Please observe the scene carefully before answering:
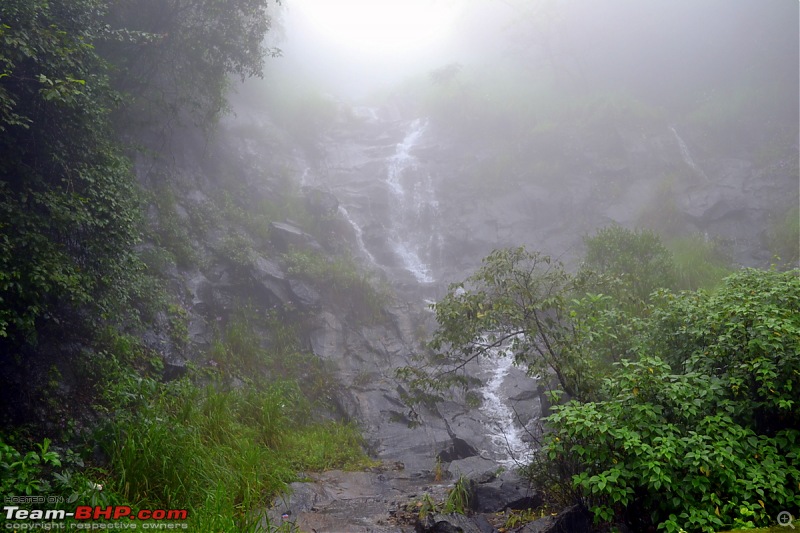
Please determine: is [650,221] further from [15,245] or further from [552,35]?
[15,245]

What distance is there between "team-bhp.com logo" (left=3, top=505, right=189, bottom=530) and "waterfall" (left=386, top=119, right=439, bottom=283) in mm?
15842

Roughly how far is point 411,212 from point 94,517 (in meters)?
20.3

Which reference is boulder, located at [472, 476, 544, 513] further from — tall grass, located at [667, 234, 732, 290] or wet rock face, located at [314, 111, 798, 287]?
wet rock face, located at [314, 111, 798, 287]

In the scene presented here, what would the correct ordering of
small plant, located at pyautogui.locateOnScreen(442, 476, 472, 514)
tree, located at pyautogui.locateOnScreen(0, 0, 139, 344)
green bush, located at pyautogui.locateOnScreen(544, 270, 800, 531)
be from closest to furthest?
green bush, located at pyautogui.locateOnScreen(544, 270, 800, 531) → tree, located at pyautogui.locateOnScreen(0, 0, 139, 344) → small plant, located at pyautogui.locateOnScreen(442, 476, 472, 514)

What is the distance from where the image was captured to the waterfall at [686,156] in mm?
22534

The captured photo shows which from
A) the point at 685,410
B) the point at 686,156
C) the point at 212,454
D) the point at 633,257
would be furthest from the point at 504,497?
the point at 686,156

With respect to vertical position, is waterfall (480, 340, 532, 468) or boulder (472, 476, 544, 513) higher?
waterfall (480, 340, 532, 468)

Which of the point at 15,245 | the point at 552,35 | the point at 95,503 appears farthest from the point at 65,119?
the point at 552,35

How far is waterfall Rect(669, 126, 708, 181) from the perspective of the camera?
22.5 meters

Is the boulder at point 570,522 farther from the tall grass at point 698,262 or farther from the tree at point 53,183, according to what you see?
the tall grass at point 698,262

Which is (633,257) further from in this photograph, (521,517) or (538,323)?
(521,517)

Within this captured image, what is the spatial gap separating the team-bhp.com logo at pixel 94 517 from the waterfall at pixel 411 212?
15842mm

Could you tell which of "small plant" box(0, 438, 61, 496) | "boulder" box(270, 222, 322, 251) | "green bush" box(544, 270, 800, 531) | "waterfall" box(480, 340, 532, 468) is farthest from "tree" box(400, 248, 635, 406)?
"boulder" box(270, 222, 322, 251)

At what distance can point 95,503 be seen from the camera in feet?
16.4
